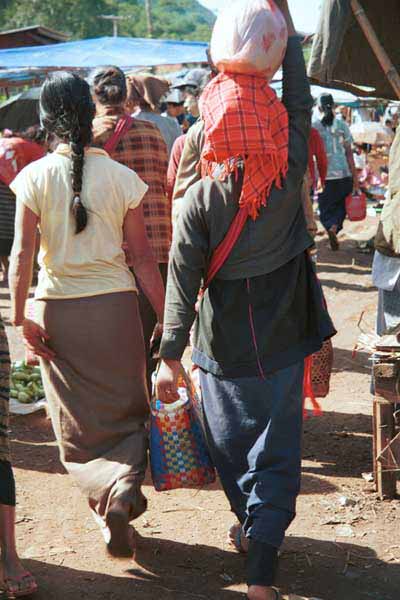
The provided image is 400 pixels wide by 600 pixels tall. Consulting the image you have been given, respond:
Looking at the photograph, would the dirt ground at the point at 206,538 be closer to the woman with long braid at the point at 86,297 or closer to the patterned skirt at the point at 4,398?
the woman with long braid at the point at 86,297

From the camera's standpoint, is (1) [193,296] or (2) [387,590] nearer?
(1) [193,296]

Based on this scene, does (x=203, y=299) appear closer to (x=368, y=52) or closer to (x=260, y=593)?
(x=260, y=593)

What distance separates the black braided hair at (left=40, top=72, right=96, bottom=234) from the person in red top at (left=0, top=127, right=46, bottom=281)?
496cm

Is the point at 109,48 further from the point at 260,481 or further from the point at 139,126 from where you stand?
the point at 260,481

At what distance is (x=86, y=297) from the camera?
3771 mm

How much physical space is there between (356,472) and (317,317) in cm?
173

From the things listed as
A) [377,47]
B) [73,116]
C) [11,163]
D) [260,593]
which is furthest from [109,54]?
[260,593]

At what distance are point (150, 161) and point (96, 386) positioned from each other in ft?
5.55

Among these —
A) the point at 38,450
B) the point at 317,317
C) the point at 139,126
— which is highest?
the point at 139,126

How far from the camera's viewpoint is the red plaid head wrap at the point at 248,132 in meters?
3.18

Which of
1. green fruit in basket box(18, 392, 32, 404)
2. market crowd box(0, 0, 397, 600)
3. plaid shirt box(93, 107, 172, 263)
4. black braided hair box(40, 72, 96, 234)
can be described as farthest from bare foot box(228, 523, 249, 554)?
green fruit in basket box(18, 392, 32, 404)

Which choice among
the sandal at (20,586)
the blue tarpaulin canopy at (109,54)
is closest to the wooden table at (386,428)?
the sandal at (20,586)

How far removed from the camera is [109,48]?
542 inches

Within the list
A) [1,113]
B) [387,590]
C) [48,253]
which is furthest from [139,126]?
[1,113]
